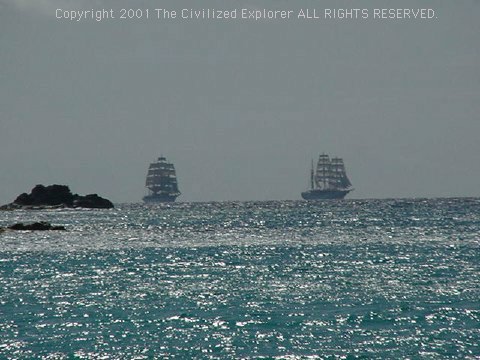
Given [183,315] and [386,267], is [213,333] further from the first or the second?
[386,267]

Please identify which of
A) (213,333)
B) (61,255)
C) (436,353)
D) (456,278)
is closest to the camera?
(436,353)

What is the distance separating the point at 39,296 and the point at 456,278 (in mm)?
23138

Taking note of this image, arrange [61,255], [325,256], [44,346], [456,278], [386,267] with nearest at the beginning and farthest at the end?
[44,346] < [456,278] < [386,267] < [325,256] < [61,255]

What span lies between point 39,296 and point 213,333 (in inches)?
565

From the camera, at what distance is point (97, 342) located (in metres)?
25.9

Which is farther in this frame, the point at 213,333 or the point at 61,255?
the point at 61,255

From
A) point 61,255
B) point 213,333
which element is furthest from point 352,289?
point 61,255

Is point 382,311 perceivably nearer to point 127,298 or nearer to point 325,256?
point 127,298

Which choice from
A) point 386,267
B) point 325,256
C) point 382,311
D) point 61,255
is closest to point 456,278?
point 386,267

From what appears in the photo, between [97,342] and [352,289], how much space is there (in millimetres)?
15941

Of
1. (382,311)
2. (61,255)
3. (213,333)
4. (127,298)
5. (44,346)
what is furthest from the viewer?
(61,255)

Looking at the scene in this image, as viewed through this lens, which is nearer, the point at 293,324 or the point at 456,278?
the point at 293,324

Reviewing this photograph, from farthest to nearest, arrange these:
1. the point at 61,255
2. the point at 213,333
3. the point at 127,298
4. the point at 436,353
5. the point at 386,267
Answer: the point at 61,255 → the point at 386,267 → the point at 127,298 → the point at 213,333 → the point at 436,353

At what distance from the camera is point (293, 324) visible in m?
28.4
